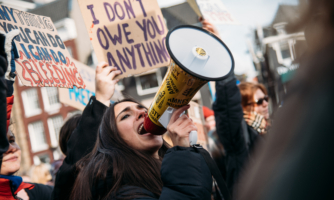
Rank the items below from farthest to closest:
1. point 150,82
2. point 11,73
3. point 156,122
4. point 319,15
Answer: point 150,82 → point 156,122 → point 11,73 → point 319,15

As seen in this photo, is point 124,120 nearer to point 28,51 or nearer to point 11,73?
point 11,73

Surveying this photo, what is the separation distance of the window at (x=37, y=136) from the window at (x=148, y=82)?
29.9ft

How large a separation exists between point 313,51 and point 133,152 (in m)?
1.25

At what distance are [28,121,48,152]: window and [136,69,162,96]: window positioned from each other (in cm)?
911

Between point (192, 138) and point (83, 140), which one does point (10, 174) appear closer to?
point (83, 140)

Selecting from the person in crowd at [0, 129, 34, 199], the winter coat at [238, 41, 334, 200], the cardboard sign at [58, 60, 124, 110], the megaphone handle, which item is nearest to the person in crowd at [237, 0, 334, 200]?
the winter coat at [238, 41, 334, 200]

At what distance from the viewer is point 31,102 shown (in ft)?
77.4

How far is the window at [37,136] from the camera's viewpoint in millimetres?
23484

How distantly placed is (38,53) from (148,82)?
63.9 feet

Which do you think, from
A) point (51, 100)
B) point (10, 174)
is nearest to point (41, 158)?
point (51, 100)

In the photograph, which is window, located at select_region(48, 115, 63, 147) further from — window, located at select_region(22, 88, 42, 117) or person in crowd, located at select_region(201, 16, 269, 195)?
person in crowd, located at select_region(201, 16, 269, 195)

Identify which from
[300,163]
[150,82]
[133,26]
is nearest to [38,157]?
[150,82]

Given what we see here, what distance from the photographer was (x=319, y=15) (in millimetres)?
469

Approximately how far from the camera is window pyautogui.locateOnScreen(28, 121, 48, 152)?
23.5 metres
